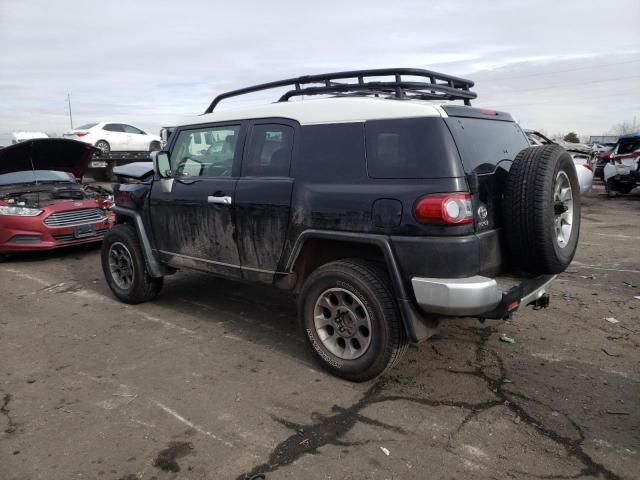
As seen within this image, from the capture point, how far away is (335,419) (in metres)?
3.16

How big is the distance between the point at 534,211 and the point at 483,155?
524 mm

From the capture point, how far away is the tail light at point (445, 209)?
3.06m

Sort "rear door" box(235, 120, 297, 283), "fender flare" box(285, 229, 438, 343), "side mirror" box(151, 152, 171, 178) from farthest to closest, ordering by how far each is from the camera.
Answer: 1. "side mirror" box(151, 152, 171, 178)
2. "rear door" box(235, 120, 297, 283)
3. "fender flare" box(285, 229, 438, 343)

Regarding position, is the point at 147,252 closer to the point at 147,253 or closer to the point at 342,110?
the point at 147,253

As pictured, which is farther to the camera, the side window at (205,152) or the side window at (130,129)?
the side window at (130,129)

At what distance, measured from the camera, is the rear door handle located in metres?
4.20

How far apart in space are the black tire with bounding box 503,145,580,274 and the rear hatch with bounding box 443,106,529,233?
108 millimetres

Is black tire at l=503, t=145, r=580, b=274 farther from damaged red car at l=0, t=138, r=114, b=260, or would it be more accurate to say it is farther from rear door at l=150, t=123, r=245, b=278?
damaged red car at l=0, t=138, r=114, b=260

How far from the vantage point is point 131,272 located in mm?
5406

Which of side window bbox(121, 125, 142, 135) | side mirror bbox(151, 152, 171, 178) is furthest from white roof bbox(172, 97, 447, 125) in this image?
side window bbox(121, 125, 142, 135)

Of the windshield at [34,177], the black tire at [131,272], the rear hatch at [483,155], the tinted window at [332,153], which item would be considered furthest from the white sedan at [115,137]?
the rear hatch at [483,155]

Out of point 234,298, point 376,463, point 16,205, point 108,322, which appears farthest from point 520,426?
point 16,205

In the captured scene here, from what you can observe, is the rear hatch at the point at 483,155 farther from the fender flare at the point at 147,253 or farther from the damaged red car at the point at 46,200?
the damaged red car at the point at 46,200

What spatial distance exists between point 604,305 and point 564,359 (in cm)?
157
